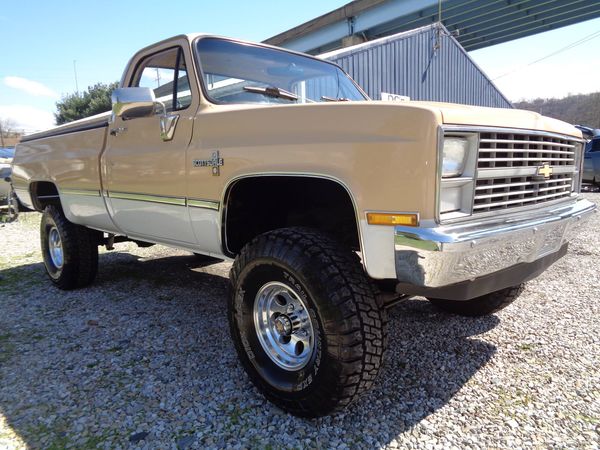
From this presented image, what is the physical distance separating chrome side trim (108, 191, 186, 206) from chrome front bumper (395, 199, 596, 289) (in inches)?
63.7

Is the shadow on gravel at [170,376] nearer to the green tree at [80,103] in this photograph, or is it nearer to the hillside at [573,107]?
the green tree at [80,103]

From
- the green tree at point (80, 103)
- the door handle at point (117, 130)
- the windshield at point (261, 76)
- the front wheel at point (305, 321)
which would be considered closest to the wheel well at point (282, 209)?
the front wheel at point (305, 321)

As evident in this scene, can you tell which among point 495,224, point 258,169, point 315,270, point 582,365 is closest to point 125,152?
point 258,169

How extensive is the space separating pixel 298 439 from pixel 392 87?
1315cm

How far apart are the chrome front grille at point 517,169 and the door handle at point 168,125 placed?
1917mm

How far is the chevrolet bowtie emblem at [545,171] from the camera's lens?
2217 mm

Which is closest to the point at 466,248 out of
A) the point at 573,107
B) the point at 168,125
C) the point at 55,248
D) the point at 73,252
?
the point at 168,125

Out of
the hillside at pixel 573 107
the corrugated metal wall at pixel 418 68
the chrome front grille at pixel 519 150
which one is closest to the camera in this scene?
the chrome front grille at pixel 519 150

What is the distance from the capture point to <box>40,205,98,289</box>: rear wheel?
434cm

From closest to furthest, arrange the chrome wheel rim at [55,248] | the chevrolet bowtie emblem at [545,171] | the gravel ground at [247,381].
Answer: the gravel ground at [247,381] < the chevrolet bowtie emblem at [545,171] < the chrome wheel rim at [55,248]

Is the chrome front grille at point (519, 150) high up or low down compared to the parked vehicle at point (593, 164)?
up

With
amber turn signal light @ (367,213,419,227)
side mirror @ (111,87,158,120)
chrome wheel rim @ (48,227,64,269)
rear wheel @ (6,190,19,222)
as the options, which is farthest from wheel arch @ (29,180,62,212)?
rear wheel @ (6,190,19,222)

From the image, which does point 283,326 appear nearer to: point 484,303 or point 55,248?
point 484,303

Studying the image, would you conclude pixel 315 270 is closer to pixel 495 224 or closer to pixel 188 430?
pixel 495 224
